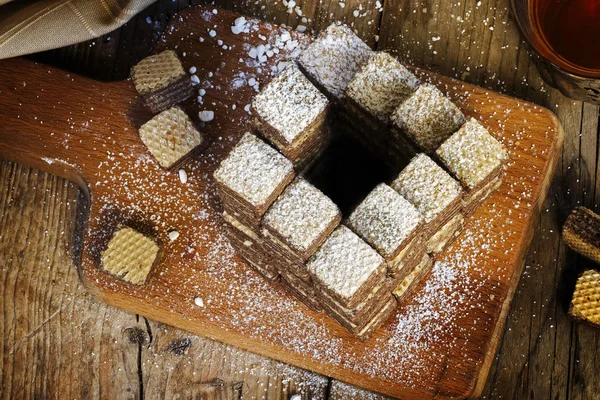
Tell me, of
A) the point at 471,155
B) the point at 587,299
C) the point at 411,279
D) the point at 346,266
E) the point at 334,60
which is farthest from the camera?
the point at 587,299

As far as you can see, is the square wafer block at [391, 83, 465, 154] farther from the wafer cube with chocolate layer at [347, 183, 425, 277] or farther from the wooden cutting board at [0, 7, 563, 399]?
the wooden cutting board at [0, 7, 563, 399]

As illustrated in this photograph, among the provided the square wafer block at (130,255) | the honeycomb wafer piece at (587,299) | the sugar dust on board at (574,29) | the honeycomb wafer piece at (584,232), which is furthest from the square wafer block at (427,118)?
the square wafer block at (130,255)

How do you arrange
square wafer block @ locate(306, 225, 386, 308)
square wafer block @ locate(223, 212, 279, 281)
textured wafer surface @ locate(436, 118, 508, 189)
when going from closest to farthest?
1. square wafer block @ locate(306, 225, 386, 308)
2. textured wafer surface @ locate(436, 118, 508, 189)
3. square wafer block @ locate(223, 212, 279, 281)

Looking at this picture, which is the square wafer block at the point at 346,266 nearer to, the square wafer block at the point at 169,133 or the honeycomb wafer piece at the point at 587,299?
the square wafer block at the point at 169,133

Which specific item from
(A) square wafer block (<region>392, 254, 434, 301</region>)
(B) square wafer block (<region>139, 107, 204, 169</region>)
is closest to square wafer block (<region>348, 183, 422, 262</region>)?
(A) square wafer block (<region>392, 254, 434, 301</region>)

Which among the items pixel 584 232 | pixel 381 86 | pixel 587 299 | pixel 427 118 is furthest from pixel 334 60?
pixel 587 299

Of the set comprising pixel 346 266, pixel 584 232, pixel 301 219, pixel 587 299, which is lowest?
pixel 587 299

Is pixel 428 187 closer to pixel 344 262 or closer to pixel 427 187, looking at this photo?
pixel 427 187
